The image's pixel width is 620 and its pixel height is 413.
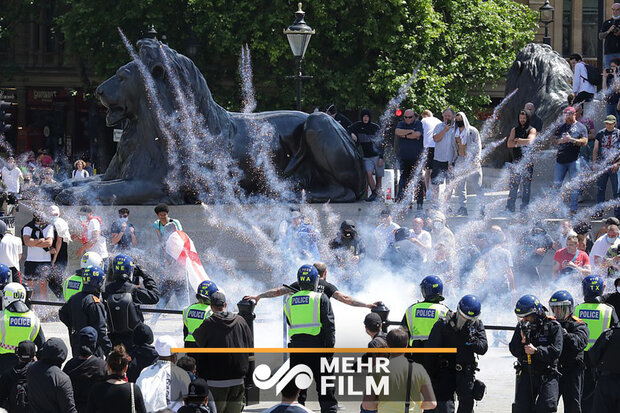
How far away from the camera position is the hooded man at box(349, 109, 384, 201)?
A: 811 inches

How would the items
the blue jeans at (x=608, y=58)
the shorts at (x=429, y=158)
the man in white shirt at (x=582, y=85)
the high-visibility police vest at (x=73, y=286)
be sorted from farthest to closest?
the man in white shirt at (x=582, y=85) < the blue jeans at (x=608, y=58) < the shorts at (x=429, y=158) < the high-visibility police vest at (x=73, y=286)

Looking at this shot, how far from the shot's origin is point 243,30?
34781mm

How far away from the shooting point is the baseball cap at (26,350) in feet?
32.8

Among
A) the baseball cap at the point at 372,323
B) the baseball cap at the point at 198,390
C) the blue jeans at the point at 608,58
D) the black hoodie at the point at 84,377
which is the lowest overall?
the black hoodie at the point at 84,377

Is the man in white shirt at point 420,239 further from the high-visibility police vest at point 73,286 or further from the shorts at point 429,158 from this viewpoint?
the high-visibility police vest at point 73,286

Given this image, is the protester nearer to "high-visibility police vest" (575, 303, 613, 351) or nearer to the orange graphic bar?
the orange graphic bar

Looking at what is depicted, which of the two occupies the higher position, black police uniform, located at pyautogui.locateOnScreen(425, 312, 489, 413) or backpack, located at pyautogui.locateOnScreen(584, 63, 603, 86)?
backpack, located at pyautogui.locateOnScreen(584, 63, 603, 86)

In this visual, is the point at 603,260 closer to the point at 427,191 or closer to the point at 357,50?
the point at 427,191

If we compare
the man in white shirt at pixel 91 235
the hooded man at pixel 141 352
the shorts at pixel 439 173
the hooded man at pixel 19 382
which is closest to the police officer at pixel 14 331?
the hooded man at pixel 19 382

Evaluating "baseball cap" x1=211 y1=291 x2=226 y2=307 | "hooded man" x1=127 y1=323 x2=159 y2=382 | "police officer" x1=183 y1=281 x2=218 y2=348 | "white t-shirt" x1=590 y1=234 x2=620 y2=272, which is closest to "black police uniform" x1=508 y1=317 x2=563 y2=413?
"baseball cap" x1=211 y1=291 x2=226 y2=307

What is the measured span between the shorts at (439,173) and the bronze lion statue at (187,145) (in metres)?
1.31

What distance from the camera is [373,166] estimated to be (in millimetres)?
20703

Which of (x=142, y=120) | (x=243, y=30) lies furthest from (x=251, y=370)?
(x=243, y=30)

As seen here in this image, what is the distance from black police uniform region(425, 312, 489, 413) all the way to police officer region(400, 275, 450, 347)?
0.20 metres
